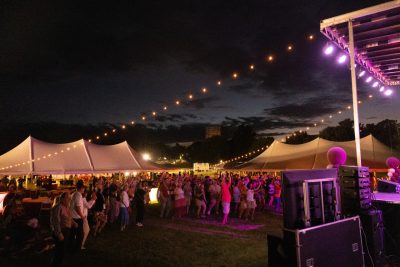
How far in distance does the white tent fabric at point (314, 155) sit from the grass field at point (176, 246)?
395 inches

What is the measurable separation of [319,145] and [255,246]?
14590 millimetres

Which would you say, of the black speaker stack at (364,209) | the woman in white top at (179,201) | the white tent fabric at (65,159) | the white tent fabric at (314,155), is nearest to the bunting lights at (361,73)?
the black speaker stack at (364,209)

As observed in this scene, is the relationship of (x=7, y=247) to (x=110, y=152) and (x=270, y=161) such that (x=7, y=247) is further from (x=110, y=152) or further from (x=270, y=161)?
(x=270, y=161)

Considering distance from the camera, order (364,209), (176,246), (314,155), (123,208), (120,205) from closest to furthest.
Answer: (364,209)
(176,246)
(123,208)
(120,205)
(314,155)

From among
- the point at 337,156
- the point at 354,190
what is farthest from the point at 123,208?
the point at 354,190

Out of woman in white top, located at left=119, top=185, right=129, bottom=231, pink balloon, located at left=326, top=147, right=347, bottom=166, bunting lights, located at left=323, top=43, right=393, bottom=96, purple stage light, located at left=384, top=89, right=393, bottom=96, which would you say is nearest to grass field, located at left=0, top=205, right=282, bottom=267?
woman in white top, located at left=119, top=185, right=129, bottom=231

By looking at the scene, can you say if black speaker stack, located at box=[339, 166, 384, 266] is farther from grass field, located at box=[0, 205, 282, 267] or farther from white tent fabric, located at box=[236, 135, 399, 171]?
white tent fabric, located at box=[236, 135, 399, 171]

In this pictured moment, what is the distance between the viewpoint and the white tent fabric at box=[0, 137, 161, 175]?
1634 centimetres

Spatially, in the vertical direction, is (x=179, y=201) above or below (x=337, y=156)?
below

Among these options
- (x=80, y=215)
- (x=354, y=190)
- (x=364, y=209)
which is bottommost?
(x=80, y=215)

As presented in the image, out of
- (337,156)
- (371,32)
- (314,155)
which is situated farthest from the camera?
(314,155)

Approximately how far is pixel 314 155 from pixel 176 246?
1435 centimetres

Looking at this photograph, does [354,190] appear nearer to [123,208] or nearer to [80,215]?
[80,215]

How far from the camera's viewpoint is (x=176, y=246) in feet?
24.2
